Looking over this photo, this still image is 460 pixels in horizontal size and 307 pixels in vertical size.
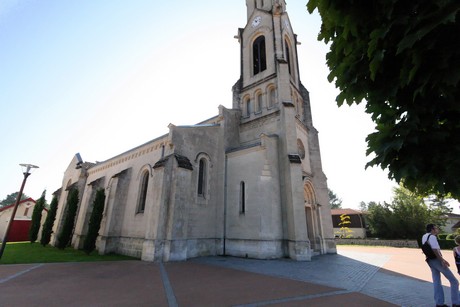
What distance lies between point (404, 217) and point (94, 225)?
120 feet

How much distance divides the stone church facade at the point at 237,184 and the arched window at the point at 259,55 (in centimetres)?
13

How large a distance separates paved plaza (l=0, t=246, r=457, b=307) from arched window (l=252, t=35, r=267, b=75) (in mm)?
17229

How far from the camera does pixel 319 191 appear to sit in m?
18.8

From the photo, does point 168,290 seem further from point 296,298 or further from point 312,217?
point 312,217

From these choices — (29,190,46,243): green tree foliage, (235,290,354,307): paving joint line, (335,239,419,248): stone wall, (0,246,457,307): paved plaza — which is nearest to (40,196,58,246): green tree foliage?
(29,190,46,243): green tree foliage

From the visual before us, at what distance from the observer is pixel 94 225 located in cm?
1599

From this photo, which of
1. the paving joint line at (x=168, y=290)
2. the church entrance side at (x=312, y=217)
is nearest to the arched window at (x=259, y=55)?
the church entrance side at (x=312, y=217)

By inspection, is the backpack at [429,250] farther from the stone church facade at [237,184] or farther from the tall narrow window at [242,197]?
the tall narrow window at [242,197]

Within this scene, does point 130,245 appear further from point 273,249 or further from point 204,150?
point 273,249

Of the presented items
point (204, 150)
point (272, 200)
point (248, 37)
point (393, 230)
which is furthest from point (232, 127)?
point (393, 230)

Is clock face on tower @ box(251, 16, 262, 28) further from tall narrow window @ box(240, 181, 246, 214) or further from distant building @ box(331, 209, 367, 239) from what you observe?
distant building @ box(331, 209, 367, 239)

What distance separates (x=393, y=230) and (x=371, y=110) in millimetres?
36209

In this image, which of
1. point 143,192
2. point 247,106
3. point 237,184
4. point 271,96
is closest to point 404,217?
point 271,96

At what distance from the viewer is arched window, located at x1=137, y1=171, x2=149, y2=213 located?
17131 mm
